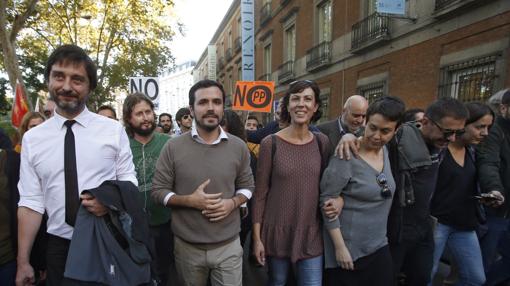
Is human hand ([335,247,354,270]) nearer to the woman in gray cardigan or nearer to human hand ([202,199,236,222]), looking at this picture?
the woman in gray cardigan

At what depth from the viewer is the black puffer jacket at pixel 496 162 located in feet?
8.97

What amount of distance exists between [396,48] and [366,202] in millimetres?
9059

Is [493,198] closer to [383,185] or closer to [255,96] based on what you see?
[383,185]

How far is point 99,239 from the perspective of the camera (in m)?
1.71

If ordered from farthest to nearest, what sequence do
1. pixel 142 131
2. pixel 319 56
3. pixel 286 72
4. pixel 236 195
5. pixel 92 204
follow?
pixel 286 72
pixel 319 56
pixel 142 131
pixel 236 195
pixel 92 204

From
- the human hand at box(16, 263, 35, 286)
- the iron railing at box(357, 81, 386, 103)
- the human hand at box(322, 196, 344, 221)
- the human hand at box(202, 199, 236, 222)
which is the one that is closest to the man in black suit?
the human hand at box(322, 196, 344, 221)

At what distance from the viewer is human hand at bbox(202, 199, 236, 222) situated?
7.09 ft

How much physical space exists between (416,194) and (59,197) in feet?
7.77

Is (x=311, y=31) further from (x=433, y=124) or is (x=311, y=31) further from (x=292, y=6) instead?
(x=433, y=124)

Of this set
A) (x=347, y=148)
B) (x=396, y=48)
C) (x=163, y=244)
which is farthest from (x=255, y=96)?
(x=396, y=48)

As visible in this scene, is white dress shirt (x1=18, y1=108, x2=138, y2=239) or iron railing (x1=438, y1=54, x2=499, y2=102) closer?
white dress shirt (x1=18, y1=108, x2=138, y2=239)

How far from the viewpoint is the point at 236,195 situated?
2346 millimetres

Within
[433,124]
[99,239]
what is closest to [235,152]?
[99,239]

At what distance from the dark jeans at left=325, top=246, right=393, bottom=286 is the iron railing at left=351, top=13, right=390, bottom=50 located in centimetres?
914
